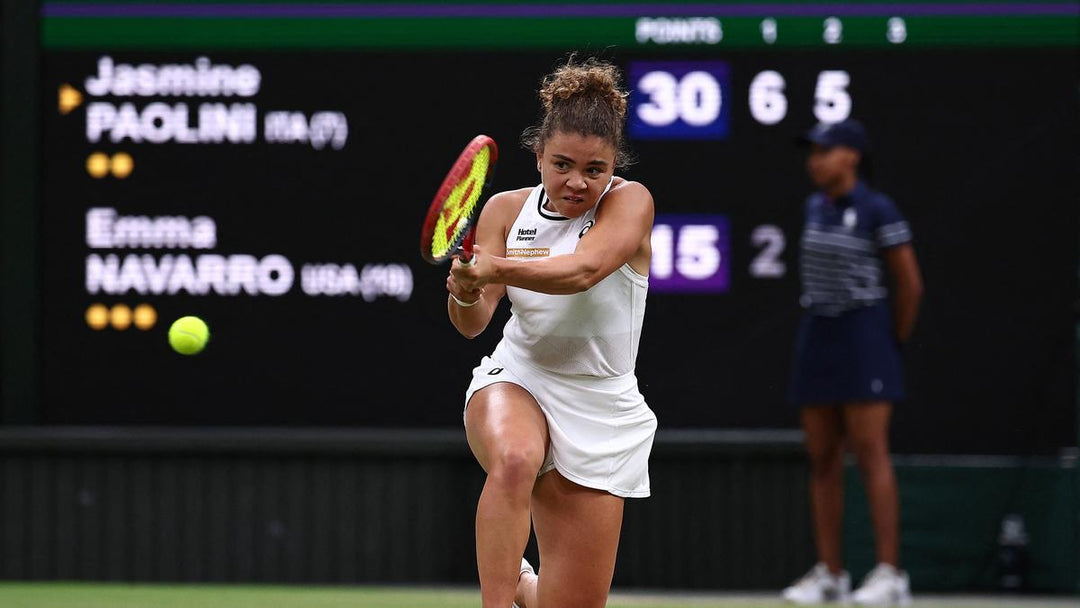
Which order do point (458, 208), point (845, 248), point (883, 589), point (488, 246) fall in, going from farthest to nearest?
1. point (845, 248)
2. point (883, 589)
3. point (488, 246)
4. point (458, 208)

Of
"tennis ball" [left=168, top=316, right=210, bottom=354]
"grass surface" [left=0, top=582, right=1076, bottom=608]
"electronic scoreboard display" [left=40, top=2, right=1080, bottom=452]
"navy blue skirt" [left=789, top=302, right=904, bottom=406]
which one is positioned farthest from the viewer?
"electronic scoreboard display" [left=40, top=2, right=1080, bottom=452]

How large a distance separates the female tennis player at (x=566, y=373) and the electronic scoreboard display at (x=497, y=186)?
102 inches

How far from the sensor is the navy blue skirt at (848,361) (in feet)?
20.6

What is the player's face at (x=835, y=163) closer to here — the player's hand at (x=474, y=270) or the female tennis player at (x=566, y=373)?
the female tennis player at (x=566, y=373)

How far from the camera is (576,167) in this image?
12.5 feet

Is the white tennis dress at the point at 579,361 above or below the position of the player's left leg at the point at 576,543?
above

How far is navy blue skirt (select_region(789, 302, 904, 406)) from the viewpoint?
6.28 m

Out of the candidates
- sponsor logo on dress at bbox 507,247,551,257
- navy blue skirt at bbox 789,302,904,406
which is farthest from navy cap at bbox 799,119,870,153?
sponsor logo on dress at bbox 507,247,551,257

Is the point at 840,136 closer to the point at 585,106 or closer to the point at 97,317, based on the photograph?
the point at 585,106

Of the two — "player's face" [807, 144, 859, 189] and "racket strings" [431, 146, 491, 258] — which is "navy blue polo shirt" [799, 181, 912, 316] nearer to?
"player's face" [807, 144, 859, 189]

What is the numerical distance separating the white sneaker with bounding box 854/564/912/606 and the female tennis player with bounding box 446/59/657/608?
2.46 meters

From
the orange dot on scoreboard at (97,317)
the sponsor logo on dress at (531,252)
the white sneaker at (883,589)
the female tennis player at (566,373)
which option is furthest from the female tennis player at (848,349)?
the orange dot on scoreboard at (97,317)

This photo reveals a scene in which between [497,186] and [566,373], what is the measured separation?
2.78 m

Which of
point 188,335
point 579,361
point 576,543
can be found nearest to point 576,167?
point 579,361
